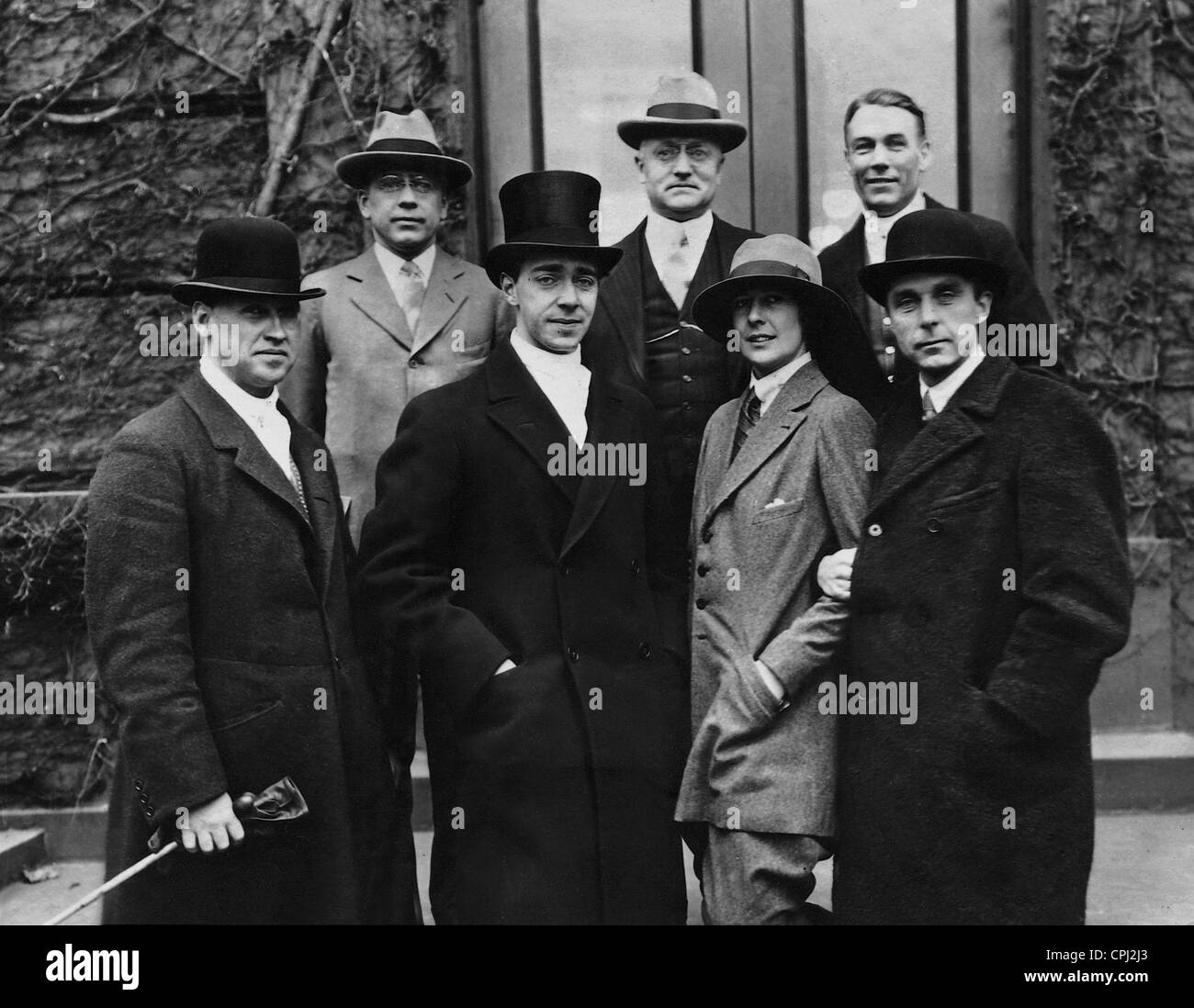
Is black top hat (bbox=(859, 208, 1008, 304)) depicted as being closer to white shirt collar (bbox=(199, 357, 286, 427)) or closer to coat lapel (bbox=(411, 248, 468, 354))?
coat lapel (bbox=(411, 248, 468, 354))

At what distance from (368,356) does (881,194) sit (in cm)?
157

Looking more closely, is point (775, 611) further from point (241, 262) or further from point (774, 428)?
point (241, 262)

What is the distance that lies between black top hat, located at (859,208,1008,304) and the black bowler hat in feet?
4.69

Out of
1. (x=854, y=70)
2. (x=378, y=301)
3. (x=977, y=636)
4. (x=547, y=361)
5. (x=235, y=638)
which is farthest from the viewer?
(x=854, y=70)

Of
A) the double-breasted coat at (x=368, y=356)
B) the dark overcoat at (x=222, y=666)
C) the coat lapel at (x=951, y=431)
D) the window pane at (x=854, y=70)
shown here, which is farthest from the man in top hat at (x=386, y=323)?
the window pane at (x=854, y=70)

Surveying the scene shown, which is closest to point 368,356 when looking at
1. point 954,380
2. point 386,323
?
point 386,323

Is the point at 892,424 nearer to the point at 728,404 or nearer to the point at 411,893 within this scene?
the point at 728,404

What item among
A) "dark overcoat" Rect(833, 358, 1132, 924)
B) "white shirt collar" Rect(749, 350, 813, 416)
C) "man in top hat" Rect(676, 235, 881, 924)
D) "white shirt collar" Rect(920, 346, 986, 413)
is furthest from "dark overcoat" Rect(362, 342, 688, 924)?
"white shirt collar" Rect(920, 346, 986, 413)

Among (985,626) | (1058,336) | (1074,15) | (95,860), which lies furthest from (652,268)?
(95,860)

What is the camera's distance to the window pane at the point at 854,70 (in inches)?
187

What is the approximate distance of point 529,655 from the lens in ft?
9.81

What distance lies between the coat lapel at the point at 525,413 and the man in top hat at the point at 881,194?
2.97ft

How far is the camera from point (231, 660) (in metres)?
2.78
